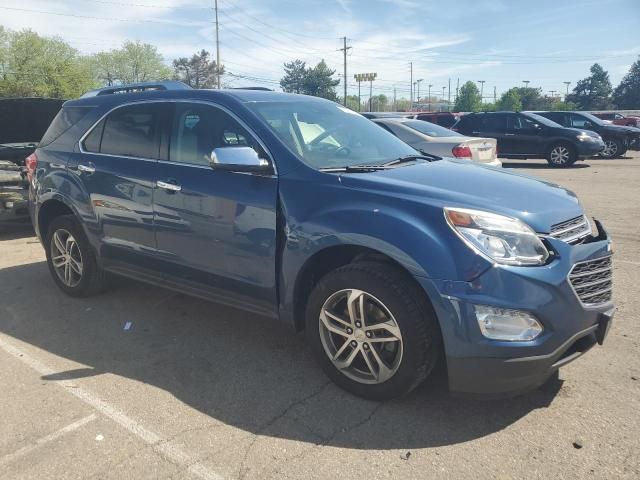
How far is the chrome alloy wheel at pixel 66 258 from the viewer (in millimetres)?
4801

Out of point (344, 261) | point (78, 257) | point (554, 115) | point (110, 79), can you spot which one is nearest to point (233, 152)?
point (344, 261)

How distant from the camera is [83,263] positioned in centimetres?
472

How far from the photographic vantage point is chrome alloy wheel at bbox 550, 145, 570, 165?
1608 cm

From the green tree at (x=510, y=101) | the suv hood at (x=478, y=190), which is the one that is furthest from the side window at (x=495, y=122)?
the green tree at (x=510, y=101)

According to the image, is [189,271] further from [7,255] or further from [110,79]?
[110,79]

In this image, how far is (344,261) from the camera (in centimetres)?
322

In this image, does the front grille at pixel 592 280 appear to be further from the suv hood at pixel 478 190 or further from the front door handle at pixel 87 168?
the front door handle at pixel 87 168

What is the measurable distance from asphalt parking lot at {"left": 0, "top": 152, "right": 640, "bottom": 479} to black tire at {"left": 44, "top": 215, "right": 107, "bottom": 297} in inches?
21.4

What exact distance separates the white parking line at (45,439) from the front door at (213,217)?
1.13m

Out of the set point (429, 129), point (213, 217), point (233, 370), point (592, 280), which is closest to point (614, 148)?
A: point (429, 129)

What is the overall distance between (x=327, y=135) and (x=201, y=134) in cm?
90

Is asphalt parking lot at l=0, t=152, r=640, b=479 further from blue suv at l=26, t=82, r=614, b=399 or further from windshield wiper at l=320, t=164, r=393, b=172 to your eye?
windshield wiper at l=320, t=164, r=393, b=172

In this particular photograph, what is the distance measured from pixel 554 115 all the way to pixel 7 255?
58.8 feet

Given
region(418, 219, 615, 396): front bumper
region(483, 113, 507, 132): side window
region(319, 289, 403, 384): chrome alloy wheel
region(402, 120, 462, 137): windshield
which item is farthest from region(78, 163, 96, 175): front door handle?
region(483, 113, 507, 132): side window
